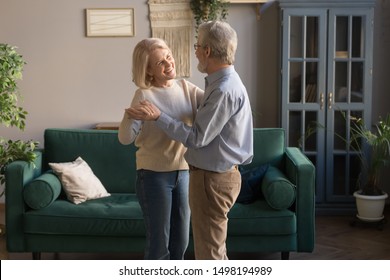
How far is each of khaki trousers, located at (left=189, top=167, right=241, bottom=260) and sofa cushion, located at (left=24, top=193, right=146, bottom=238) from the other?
1486 mm

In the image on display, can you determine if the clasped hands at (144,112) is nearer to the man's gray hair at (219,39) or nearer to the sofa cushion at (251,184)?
the man's gray hair at (219,39)

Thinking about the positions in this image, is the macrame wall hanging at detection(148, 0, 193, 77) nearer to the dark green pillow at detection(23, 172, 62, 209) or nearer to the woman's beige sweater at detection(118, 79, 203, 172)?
the dark green pillow at detection(23, 172, 62, 209)

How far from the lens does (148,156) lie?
2.62 meters

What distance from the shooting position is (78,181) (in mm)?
4242

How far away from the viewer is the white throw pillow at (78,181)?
4195 mm

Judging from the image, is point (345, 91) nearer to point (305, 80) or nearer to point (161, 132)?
point (305, 80)

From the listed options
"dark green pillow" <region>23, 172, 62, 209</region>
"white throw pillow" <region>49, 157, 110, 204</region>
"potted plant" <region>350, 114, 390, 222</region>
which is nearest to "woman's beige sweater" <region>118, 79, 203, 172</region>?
"dark green pillow" <region>23, 172, 62, 209</region>

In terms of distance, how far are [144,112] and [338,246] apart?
2683 mm

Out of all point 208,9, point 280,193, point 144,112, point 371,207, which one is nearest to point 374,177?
point 371,207

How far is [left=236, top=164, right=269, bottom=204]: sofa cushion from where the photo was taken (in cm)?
419
